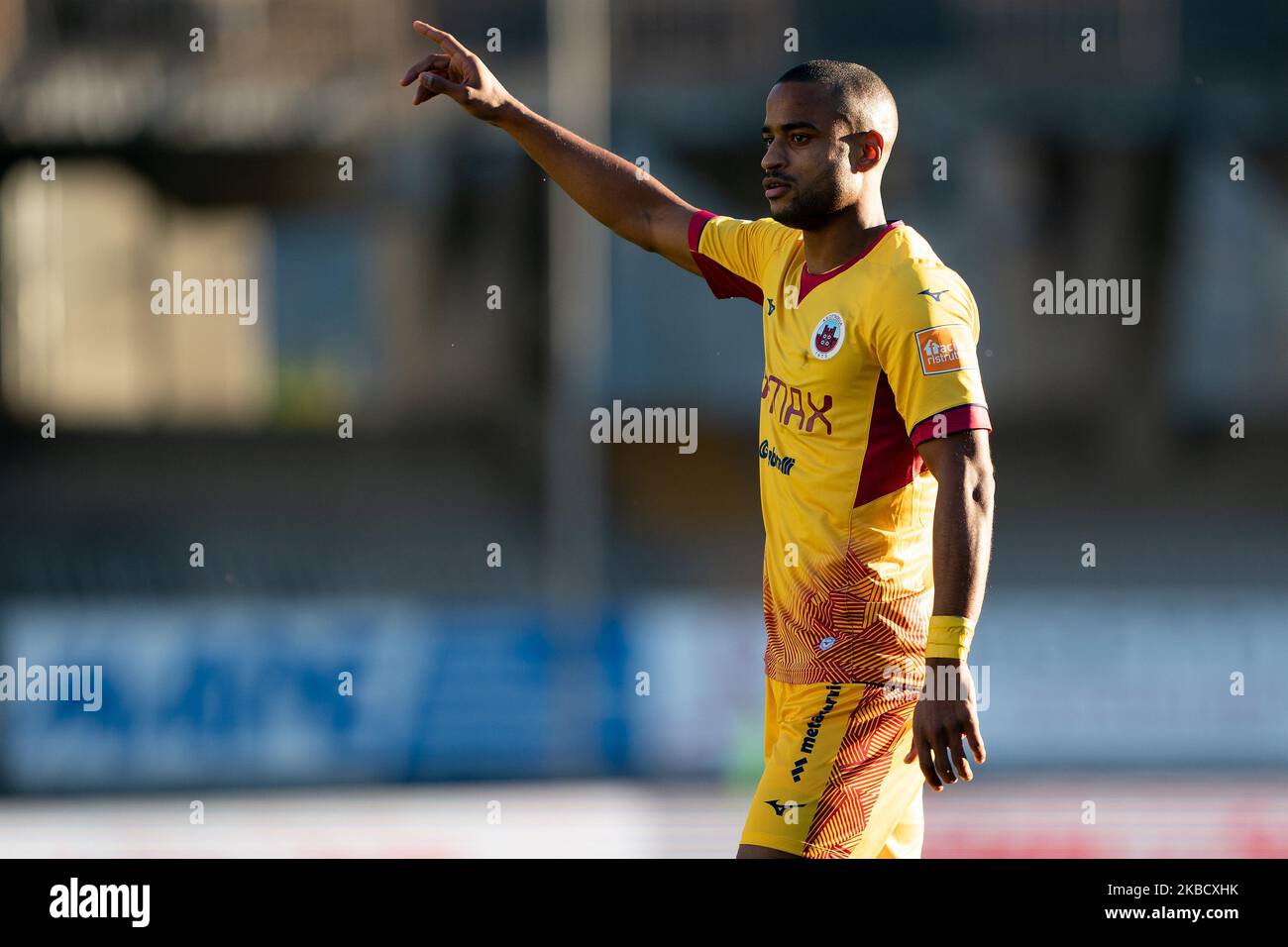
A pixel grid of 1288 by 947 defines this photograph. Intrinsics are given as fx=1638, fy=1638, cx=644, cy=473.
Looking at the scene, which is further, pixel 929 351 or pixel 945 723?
pixel 929 351

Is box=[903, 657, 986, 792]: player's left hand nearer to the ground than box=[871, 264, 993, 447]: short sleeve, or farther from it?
nearer to the ground

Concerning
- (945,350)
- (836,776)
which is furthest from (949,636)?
(945,350)

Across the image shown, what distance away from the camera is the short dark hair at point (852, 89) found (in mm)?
3574

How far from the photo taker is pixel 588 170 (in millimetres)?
4238

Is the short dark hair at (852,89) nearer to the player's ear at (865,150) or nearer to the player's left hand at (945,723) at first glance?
the player's ear at (865,150)

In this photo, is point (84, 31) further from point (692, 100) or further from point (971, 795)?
point (971, 795)

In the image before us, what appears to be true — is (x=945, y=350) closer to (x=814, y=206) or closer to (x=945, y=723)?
(x=814, y=206)

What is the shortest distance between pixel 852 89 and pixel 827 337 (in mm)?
544

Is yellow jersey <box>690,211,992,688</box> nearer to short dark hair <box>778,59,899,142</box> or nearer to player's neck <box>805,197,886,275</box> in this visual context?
player's neck <box>805,197,886,275</box>

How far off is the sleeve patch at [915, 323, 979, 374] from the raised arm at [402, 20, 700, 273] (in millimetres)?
959

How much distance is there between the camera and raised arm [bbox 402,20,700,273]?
4203 millimetres

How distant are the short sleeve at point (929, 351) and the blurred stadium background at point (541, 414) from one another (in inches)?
189

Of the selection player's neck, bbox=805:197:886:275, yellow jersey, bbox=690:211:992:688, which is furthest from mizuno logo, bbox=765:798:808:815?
player's neck, bbox=805:197:886:275

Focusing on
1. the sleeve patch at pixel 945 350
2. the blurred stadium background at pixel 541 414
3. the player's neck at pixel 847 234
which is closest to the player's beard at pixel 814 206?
the player's neck at pixel 847 234
